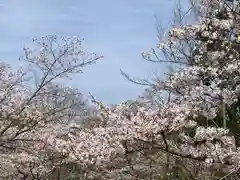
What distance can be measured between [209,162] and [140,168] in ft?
12.2

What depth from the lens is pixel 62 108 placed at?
9453 millimetres

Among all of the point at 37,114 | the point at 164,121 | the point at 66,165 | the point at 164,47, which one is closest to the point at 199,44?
the point at 164,47

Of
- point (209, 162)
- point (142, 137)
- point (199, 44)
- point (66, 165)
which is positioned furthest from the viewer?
point (66, 165)

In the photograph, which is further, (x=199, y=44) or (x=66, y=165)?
(x=66, y=165)

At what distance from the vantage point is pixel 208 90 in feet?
29.2

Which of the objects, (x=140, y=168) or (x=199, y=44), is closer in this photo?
(x=199, y=44)

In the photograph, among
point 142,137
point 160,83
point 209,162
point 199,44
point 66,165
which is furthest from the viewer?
point 66,165

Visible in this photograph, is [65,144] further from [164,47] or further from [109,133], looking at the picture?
[164,47]

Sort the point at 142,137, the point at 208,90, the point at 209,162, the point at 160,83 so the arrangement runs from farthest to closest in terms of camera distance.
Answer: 1. the point at 160,83
2. the point at 208,90
3. the point at 142,137
4. the point at 209,162

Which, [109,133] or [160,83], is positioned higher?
[160,83]

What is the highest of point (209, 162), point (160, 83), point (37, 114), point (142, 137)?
point (160, 83)

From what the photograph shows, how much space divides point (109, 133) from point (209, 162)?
251 cm

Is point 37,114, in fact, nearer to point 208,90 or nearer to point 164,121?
point 164,121

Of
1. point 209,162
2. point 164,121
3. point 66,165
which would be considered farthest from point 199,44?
point 66,165
